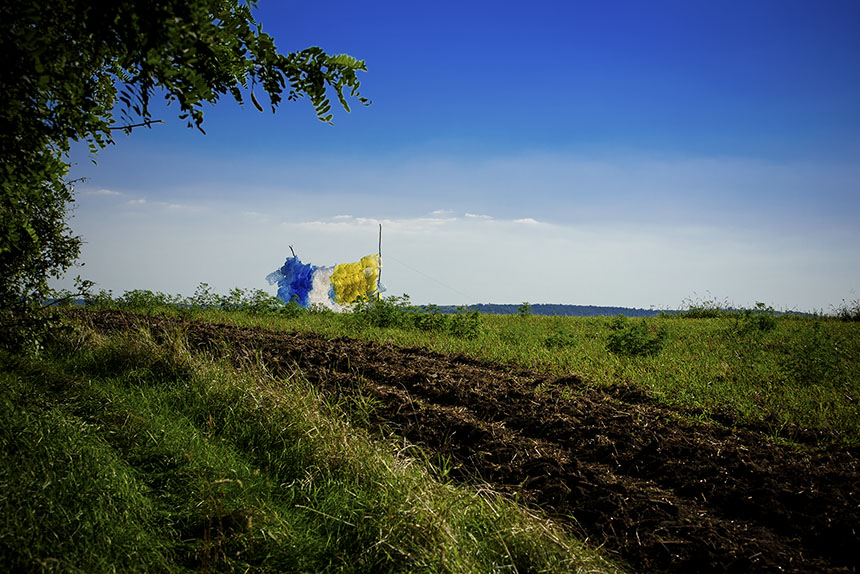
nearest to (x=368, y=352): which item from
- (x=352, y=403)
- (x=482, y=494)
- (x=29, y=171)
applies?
(x=352, y=403)

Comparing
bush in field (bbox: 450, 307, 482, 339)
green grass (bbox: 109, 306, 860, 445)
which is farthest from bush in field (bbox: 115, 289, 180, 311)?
bush in field (bbox: 450, 307, 482, 339)

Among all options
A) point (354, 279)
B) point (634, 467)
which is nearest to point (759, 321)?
point (634, 467)

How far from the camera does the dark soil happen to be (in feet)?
10.8

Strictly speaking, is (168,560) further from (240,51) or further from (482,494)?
(240,51)

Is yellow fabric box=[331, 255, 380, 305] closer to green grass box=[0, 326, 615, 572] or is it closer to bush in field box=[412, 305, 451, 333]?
bush in field box=[412, 305, 451, 333]

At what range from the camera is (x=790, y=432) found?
518cm

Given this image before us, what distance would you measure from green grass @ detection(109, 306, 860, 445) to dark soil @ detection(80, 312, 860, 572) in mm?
704

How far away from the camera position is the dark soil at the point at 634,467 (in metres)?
3.29

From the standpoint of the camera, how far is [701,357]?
8617mm

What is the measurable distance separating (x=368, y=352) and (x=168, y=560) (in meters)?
4.83

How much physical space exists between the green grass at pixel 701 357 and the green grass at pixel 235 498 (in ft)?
11.2

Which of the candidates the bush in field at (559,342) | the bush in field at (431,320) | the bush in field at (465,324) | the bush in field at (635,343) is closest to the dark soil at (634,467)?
the bush in field at (635,343)

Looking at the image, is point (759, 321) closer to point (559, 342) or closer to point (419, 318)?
point (559, 342)

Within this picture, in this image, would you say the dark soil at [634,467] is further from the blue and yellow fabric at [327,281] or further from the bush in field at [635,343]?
the blue and yellow fabric at [327,281]
